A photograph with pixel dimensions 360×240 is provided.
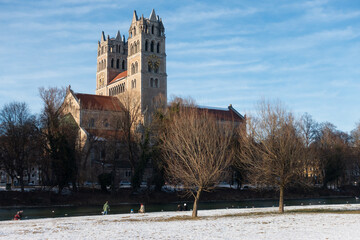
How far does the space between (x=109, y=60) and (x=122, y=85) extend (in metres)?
15.4

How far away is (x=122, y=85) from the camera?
104 meters

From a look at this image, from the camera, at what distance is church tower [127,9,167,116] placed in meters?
96.9

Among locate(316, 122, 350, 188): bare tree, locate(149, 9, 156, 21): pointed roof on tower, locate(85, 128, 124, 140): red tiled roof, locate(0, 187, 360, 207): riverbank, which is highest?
locate(149, 9, 156, 21): pointed roof on tower

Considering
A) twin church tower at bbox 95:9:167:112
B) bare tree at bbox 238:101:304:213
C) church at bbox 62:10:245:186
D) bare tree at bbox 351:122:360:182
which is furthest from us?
twin church tower at bbox 95:9:167:112

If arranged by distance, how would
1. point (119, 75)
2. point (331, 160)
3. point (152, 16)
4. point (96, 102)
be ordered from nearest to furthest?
point (331, 160) < point (96, 102) < point (152, 16) < point (119, 75)

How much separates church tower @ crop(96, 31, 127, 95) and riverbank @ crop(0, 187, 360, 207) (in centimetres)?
5735

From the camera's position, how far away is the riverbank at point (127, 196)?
52.5 metres

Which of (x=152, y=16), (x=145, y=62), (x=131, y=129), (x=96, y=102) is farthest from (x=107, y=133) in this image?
(x=152, y=16)

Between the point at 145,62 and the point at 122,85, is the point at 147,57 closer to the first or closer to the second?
the point at 145,62

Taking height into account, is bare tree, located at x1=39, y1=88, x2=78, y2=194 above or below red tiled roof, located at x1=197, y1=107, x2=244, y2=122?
below

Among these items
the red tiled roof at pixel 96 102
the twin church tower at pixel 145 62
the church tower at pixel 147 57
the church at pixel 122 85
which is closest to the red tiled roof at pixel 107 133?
the church at pixel 122 85

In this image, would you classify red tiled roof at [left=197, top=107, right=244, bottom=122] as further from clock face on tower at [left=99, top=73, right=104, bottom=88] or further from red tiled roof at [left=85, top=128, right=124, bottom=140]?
red tiled roof at [left=85, top=128, right=124, bottom=140]

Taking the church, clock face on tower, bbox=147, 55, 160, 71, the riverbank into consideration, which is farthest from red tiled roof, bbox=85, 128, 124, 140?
clock face on tower, bbox=147, 55, 160, 71

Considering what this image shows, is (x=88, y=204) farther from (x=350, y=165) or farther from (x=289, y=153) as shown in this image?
(x=350, y=165)
